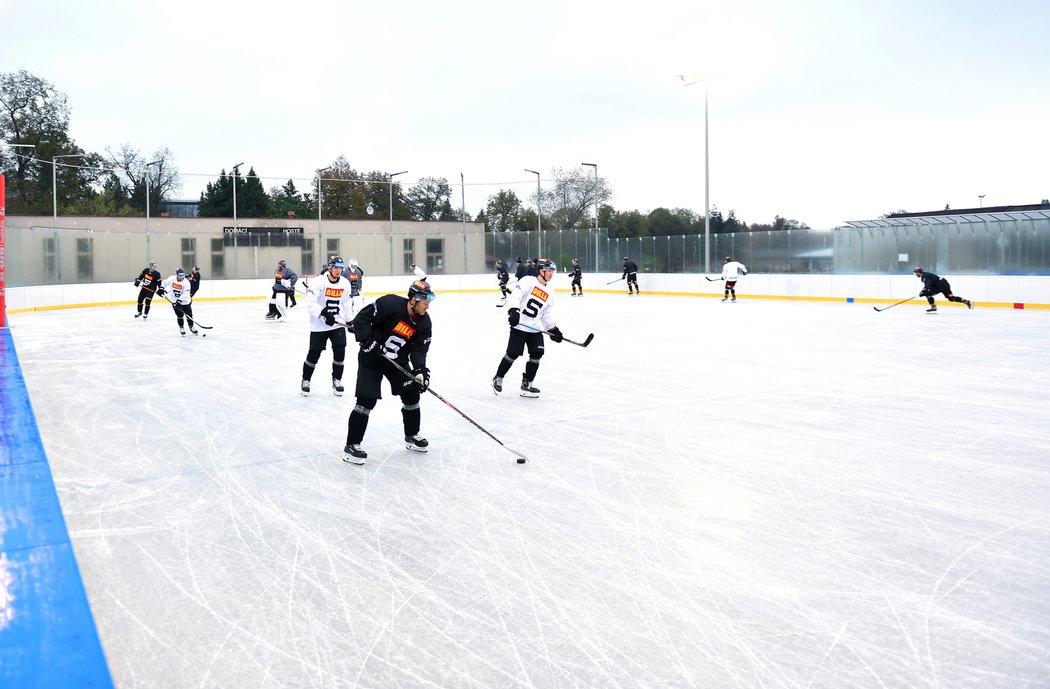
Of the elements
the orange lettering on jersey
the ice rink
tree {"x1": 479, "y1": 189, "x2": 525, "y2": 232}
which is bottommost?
the ice rink

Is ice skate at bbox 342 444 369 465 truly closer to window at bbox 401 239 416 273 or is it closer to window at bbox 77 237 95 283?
window at bbox 77 237 95 283

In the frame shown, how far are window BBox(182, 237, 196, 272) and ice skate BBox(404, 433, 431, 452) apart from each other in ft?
79.9

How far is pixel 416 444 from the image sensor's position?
19.4ft

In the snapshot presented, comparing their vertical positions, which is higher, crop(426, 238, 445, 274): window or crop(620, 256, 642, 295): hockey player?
crop(426, 238, 445, 274): window

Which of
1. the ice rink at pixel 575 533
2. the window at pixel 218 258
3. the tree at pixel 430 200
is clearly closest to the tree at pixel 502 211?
the tree at pixel 430 200

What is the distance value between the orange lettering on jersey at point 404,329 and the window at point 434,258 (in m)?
28.4

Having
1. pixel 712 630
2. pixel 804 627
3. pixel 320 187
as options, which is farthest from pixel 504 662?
pixel 320 187

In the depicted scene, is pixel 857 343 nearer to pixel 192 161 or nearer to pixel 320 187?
pixel 320 187

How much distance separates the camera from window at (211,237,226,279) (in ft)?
92.5

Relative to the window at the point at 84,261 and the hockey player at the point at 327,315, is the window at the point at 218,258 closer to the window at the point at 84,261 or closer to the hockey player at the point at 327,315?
the window at the point at 84,261

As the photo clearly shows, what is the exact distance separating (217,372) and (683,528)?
740 cm

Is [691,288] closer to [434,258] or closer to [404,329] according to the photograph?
[434,258]

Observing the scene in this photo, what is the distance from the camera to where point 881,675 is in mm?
2695

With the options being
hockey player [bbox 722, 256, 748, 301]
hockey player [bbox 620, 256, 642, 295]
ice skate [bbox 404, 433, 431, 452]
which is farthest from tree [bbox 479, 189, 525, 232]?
ice skate [bbox 404, 433, 431, 452]
